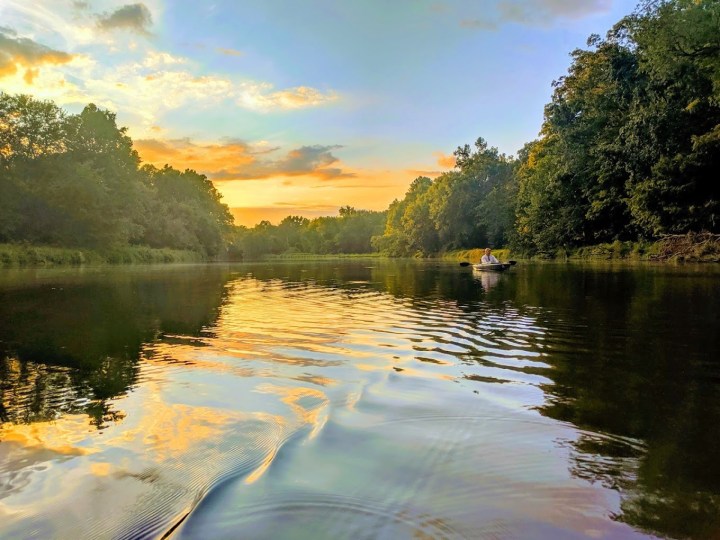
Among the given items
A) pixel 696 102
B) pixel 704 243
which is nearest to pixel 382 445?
pixel 696 102

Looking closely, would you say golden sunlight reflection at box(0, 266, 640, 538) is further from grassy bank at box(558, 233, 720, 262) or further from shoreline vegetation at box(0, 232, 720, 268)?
shoreline vegetation at box(0, 232, 720, 268)

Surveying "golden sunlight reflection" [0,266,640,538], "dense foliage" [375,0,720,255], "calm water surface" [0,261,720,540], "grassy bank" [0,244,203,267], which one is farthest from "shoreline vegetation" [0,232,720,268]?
"golden sunlight reflection" [0,266,640,538]

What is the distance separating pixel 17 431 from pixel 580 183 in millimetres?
47672

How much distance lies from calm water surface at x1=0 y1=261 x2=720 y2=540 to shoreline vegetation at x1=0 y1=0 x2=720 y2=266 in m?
21.1

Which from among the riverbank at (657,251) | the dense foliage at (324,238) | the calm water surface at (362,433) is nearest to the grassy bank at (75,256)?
the calm water surface at (362,433)

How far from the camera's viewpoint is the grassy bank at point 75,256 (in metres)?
40.2

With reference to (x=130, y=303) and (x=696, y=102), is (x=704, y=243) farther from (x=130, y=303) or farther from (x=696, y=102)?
(x=130, y=303)

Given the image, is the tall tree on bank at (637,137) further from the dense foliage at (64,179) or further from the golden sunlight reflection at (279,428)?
the dense foliage at (64,179)

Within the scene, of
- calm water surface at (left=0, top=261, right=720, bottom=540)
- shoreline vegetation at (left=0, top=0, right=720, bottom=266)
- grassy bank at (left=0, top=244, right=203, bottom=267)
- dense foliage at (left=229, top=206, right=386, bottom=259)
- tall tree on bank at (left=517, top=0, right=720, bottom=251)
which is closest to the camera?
calm water surface at (left=0, top=261, right=720, bottom=540)

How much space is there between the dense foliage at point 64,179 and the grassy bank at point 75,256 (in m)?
1.45

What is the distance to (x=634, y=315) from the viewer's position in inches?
402

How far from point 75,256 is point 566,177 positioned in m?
45.6

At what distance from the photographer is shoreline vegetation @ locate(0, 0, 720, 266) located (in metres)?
29.8

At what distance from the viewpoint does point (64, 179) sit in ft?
162
